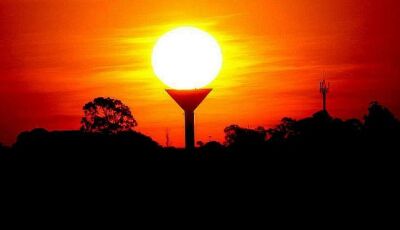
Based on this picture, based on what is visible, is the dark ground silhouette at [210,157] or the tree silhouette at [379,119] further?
the tree silhouette at [379,119]

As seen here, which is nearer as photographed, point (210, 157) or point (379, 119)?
point (210, 157)

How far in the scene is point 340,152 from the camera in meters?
53.5

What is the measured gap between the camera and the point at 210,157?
6256 centimetres

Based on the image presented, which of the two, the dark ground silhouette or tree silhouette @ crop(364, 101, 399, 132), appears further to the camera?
tree silhouette @ crop(364, 101, 399, 132)

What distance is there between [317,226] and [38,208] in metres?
15.5

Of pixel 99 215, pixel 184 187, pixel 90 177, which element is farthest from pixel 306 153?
pixel 99 215

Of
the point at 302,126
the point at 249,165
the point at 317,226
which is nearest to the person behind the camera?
the point at 317,226

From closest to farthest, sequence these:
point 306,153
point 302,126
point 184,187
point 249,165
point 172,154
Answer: point 184,187
point 249,165
point 306,153
point 172,154
point 302,126

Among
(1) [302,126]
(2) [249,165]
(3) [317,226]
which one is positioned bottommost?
(3) [317,226]

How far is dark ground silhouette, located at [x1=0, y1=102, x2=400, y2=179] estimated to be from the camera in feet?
162

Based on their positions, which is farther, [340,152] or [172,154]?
[172,154]

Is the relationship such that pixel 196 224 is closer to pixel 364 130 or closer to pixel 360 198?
pixel 360 198

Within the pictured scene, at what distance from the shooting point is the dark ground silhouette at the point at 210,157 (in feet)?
162

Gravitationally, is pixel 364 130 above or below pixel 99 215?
above
